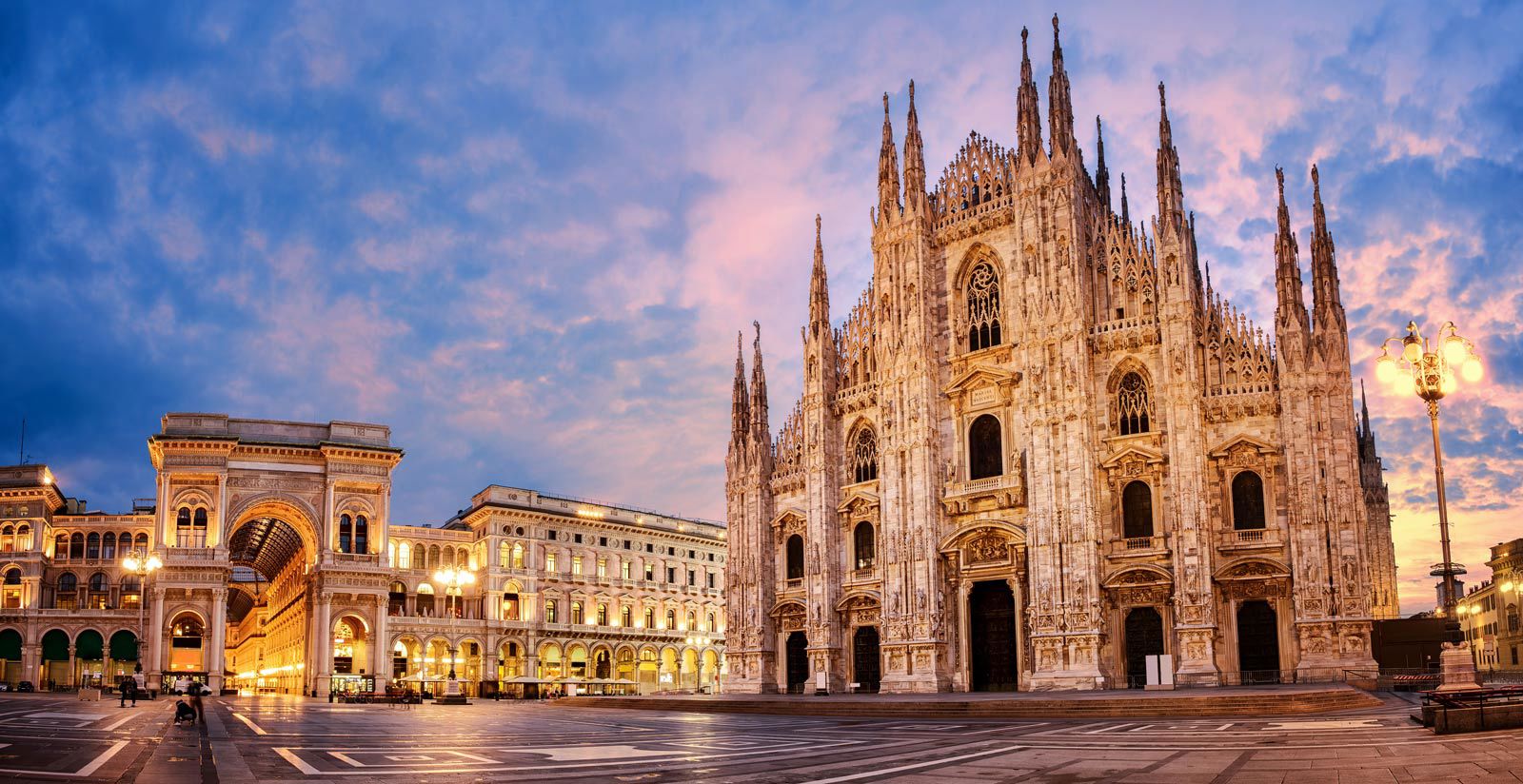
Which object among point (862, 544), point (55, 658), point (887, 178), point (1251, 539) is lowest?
point (55, 658)

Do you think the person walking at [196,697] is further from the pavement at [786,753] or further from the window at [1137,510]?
the window at [1137,510]

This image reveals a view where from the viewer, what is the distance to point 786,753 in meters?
18.4

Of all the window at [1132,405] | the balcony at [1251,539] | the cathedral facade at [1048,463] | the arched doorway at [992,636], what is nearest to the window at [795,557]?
the cathedral facade at [1048,463]

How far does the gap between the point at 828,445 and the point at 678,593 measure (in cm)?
4869

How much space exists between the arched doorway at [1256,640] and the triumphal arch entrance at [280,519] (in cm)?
4964

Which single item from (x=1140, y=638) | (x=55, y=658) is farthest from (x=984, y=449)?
(x=55, y=658)

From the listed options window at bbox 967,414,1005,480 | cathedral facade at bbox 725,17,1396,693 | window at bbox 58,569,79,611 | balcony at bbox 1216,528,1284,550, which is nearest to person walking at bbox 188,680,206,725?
cathedral facade at bbox 725,17,1396,693

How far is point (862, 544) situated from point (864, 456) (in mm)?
4102

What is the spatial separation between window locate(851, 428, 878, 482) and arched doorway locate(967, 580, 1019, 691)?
7.54m

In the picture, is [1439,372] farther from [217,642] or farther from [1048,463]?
[217,642]

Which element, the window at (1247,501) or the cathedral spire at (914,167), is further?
the cathedral spire at (914,167)

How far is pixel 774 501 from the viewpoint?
57.2 metres

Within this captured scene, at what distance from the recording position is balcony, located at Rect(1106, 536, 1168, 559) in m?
44.4

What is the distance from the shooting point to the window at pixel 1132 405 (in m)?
46.2
